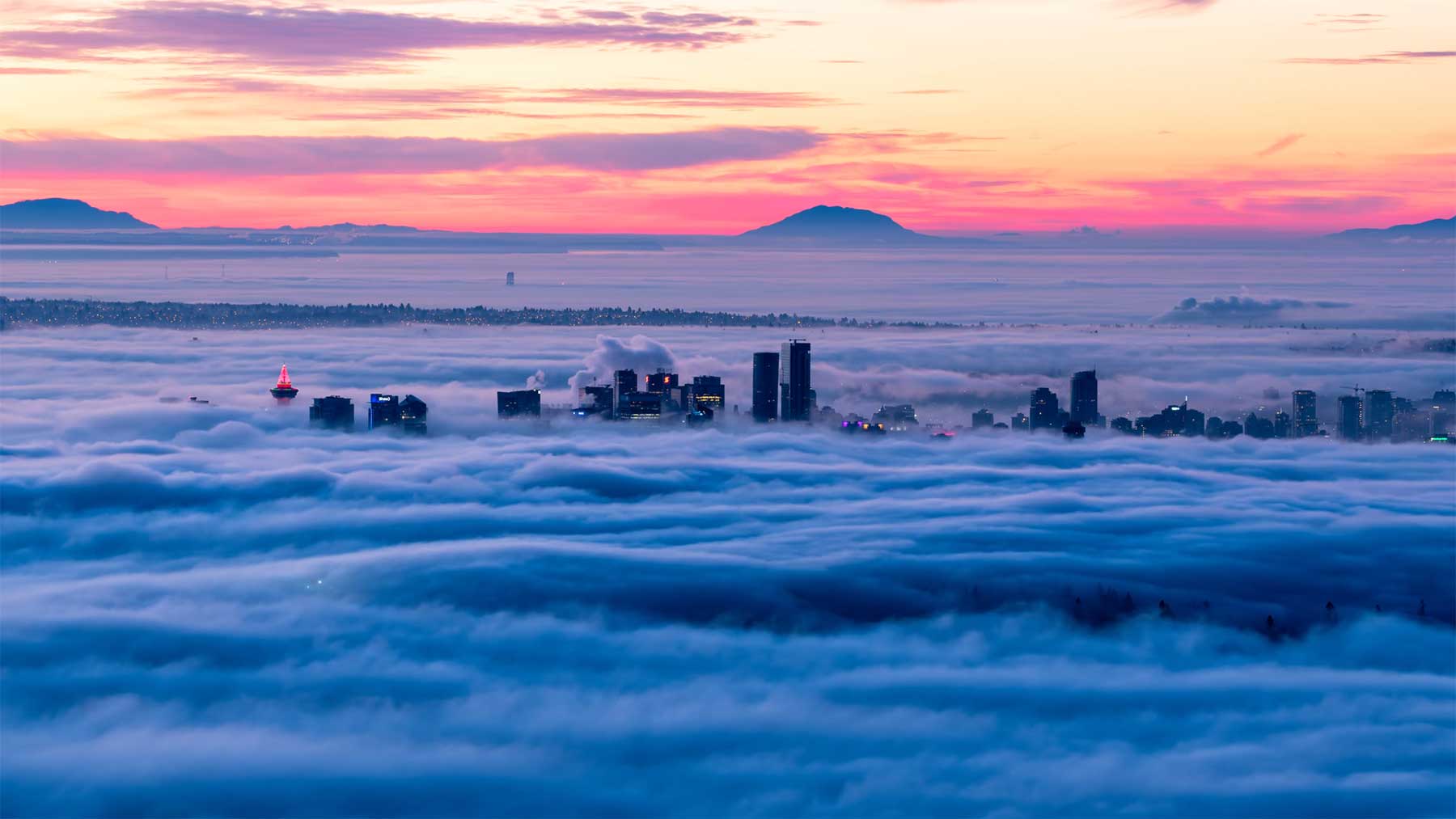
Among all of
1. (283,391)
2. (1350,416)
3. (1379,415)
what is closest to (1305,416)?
(1350,416)

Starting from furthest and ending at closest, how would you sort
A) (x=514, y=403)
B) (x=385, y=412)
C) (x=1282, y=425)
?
1. (x=514, y=403)
2. (x=1282, y=425)
3. (x=385, y=412)

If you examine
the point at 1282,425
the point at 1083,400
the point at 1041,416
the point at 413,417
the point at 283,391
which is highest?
the point at 283,391

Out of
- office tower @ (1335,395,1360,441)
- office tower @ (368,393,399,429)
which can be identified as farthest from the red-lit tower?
office tower @ (1335,395,1360,441)

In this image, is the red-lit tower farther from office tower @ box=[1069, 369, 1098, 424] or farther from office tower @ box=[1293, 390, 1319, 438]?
office tower @ box=[1293, 390, 1319, 438]

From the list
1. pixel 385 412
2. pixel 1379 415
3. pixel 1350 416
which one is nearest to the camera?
pixel 1350 416

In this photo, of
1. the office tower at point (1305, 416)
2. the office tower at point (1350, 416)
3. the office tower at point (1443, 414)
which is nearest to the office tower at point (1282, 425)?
the office tower at point (1305, 416)

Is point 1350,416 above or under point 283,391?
under

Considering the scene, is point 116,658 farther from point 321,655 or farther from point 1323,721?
point 1323,721

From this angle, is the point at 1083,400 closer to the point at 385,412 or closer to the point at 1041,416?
the point at 1041,416
